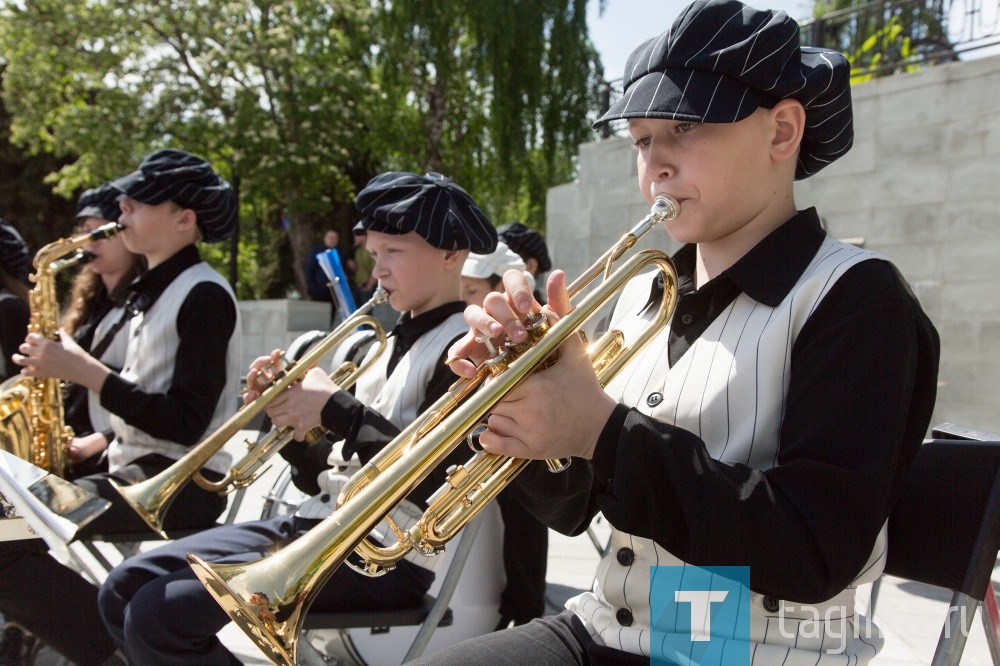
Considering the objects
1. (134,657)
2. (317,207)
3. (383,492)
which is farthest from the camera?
(317,207)

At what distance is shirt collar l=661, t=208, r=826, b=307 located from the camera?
1408 millimetres

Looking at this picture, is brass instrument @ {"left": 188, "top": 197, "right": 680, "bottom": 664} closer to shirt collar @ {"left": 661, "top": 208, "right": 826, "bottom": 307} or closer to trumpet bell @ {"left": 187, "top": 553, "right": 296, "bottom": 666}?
trumpet bell @ {"left": 187, "top": 553, "right": 296, "bottom": 666}

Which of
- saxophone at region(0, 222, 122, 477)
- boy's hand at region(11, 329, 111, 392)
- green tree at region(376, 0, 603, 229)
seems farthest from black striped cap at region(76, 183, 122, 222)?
green tree at region(376, 0, 603, 229)

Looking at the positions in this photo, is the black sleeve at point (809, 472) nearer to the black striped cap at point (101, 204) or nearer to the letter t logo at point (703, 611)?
the letter t logo at point (703, 611)

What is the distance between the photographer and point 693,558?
1.24m

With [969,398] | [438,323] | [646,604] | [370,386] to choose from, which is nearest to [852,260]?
[646,604]

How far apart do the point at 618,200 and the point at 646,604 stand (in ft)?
23.8

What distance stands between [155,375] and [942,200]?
5.53 meters

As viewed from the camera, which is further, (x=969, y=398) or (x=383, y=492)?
(x=969, y=398)

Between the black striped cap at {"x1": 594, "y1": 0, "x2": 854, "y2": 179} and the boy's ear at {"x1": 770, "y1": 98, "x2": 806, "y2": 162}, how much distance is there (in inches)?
0.6

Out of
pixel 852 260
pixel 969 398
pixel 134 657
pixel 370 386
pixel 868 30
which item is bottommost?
pixel 969 398

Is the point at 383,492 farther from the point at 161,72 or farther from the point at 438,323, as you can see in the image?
the point at 161,72

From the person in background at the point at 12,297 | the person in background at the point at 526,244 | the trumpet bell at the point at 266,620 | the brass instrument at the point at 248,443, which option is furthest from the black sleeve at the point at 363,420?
the person in background at the point at 526,244

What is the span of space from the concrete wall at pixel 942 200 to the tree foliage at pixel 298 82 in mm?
8469
